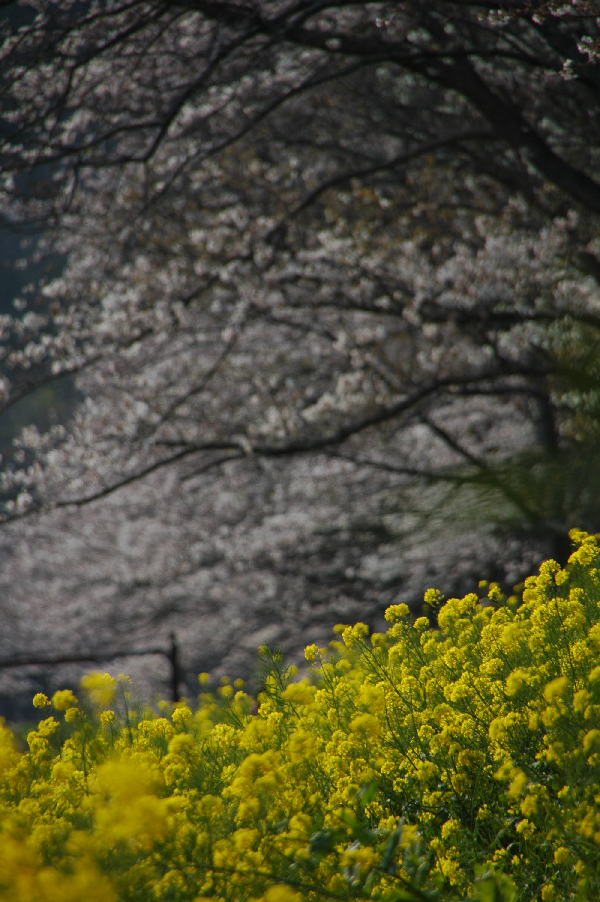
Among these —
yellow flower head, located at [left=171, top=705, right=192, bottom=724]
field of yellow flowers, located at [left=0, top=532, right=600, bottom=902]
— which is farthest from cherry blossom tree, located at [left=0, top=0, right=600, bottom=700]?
yellow flower head, located at [left=171, top=705, right=192, bottom=724]

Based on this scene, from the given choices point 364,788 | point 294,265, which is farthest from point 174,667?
point 294,265

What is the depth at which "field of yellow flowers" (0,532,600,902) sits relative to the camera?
5.14ft

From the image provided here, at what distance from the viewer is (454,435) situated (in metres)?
8.23

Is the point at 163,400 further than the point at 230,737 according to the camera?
Yes

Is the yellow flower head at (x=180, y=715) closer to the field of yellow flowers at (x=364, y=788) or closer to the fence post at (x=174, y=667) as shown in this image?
the field of yellow flowers at (x=364, y=788)

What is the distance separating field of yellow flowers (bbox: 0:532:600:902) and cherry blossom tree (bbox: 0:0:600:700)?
1.12 m

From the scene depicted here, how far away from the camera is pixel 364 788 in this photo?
1910mm

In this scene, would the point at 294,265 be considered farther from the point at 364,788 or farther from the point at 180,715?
the point at 364,788

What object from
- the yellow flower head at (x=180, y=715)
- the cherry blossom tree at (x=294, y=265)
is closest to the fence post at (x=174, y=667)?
the cherry blossom tree at (x=294, y=265)

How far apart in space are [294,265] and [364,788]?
549cm

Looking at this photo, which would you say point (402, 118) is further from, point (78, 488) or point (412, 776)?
point (412, 776)

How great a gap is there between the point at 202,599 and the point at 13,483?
2.90 m

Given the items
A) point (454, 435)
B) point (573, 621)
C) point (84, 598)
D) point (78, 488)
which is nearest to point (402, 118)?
point (454, 435)

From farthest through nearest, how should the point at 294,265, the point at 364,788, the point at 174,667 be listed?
the point at 294,265, the point at 174,667, the point at 364,788
